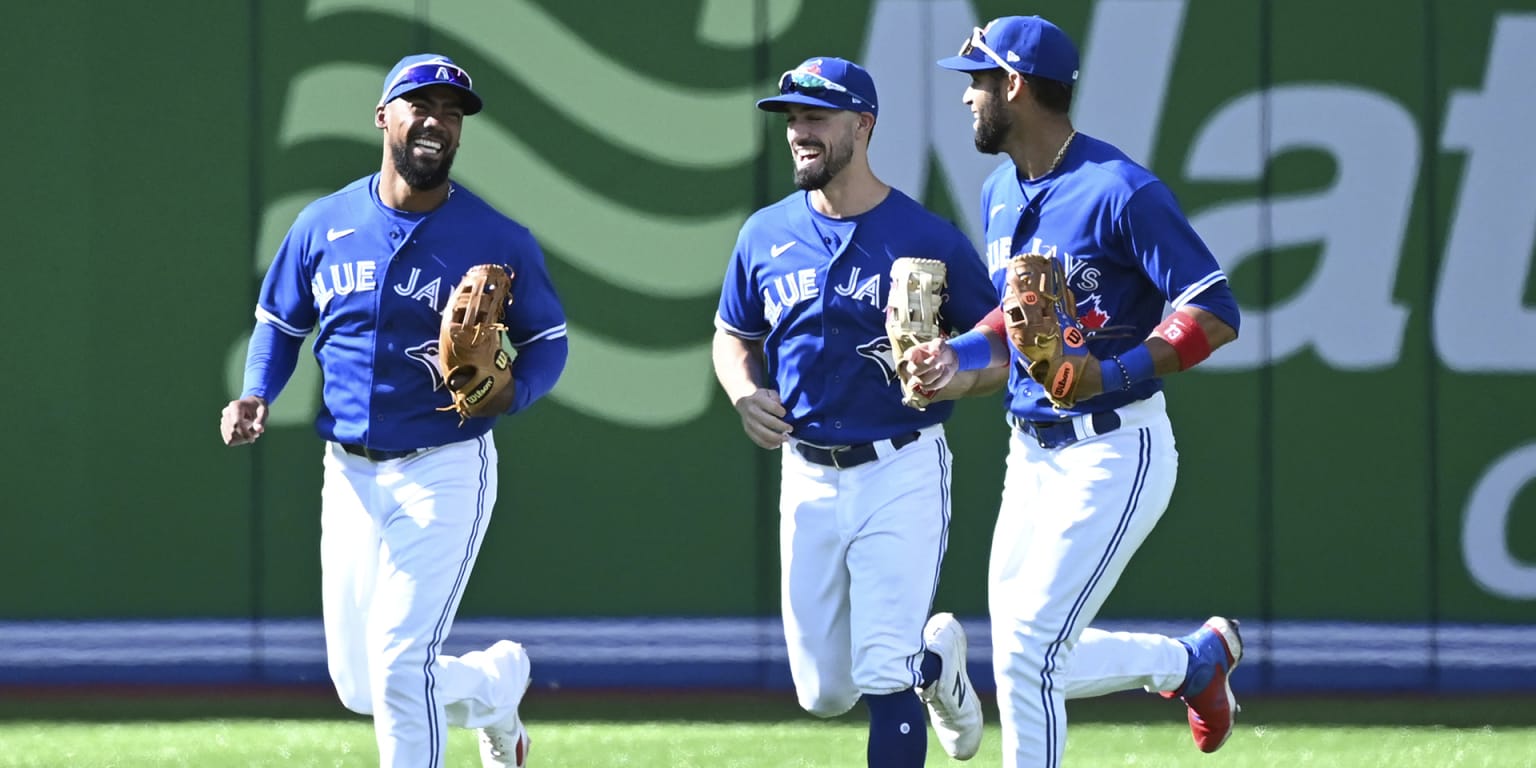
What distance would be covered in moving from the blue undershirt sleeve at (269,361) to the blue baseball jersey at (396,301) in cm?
9

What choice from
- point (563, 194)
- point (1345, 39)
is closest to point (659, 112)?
point (563, 194)

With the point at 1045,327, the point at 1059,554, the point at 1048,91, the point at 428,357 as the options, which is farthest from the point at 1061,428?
the point at 428,357

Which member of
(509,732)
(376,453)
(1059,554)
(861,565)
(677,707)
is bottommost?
(677,707)

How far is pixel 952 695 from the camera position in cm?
618

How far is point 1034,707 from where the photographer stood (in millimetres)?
5160

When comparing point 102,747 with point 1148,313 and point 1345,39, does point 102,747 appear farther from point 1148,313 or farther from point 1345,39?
point 1345,39

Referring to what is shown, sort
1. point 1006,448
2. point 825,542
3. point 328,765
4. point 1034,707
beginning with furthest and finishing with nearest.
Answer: point 1006,448 → point 328,765 → point 825,542 → point 1034,707

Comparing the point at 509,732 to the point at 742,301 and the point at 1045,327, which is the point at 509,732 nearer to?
the point at 742,301

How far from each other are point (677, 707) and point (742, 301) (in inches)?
117

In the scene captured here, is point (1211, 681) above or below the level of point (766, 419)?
below

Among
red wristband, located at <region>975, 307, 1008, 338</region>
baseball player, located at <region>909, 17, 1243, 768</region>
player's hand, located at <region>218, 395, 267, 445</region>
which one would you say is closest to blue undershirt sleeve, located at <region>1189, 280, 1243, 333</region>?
baseball player, located at <region>909, 17, 1243, 768</region>

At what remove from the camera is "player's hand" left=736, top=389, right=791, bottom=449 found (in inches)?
223

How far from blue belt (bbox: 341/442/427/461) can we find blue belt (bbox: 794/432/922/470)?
102cm

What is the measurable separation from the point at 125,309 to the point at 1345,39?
5078 mm
